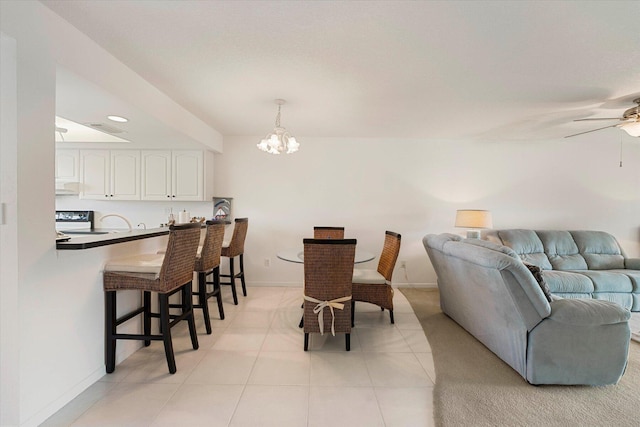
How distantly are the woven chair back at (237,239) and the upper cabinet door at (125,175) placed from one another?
1.59 m

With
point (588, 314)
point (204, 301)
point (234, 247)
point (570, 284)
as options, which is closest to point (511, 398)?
point (588, 314)

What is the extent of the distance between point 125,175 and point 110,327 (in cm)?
258

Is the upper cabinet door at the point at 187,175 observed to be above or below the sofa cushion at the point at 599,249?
above

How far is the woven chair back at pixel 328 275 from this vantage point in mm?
2105

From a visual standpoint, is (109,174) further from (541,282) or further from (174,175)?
(541,282)

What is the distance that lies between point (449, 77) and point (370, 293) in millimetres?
2017

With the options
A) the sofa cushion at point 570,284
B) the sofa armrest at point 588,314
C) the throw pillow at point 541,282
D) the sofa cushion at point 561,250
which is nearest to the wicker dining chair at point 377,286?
the throw pillow at point 541,282

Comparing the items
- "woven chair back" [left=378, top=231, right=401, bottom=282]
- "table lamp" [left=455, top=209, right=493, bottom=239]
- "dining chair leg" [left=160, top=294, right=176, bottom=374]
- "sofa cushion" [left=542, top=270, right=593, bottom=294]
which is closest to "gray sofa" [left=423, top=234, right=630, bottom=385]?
"woven chair back" [left=378, top=231, right=401, bottom=282]

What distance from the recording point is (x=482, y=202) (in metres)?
4.18

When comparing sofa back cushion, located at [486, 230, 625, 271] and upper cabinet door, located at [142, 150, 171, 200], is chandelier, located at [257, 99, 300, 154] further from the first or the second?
sofa back cushion, located at [486, 230, 625, 271]

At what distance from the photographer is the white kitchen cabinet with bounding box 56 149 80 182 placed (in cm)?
372

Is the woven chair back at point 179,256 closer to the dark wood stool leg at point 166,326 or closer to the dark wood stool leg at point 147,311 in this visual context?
the dark wood stool leg at point 166,326

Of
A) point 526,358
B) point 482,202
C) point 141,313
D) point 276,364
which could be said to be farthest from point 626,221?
point 141,313

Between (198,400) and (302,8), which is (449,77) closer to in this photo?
(302,8)
